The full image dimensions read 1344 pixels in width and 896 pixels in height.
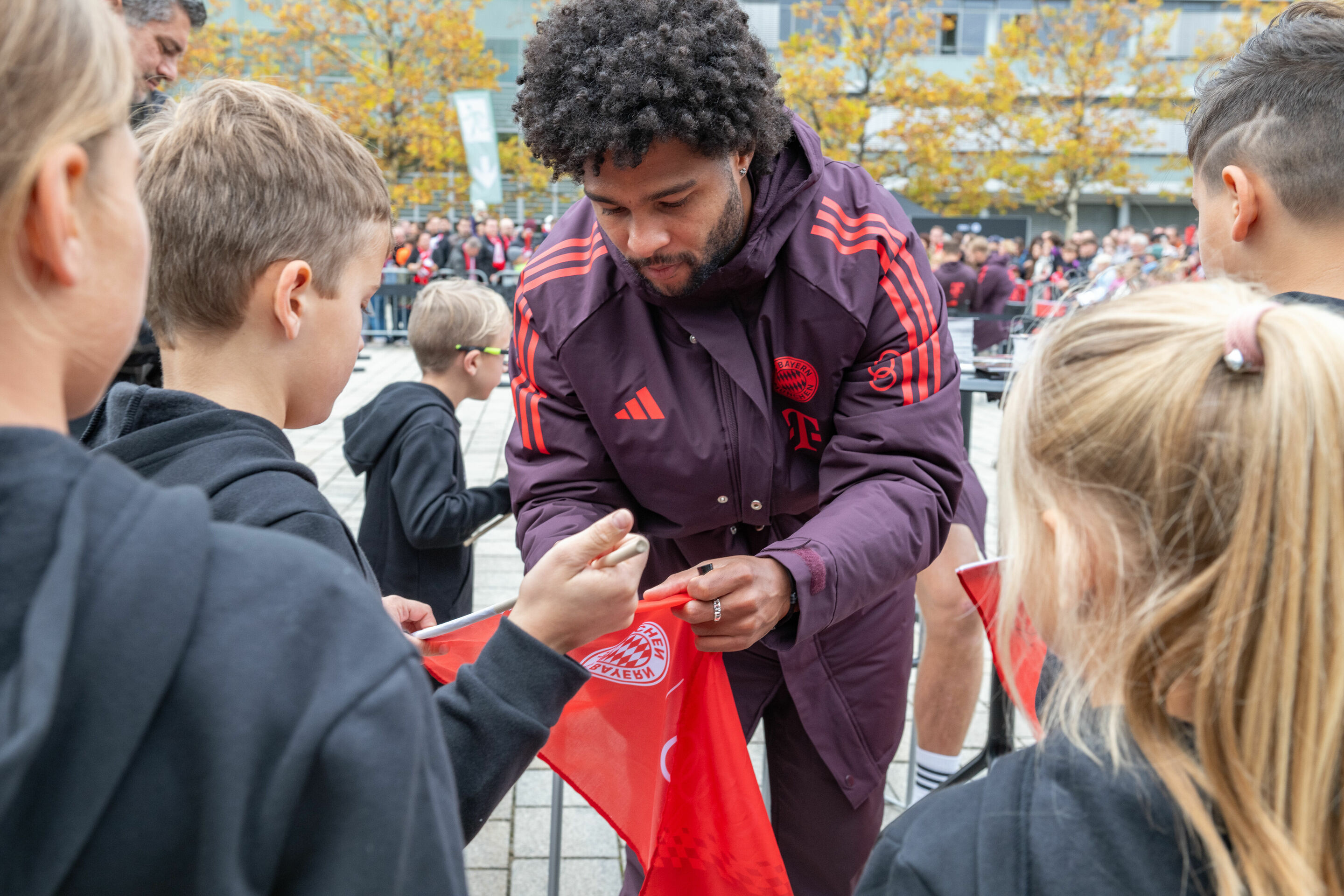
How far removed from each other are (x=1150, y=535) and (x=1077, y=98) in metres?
35.1

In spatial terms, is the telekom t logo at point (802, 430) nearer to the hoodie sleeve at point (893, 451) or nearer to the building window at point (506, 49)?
the hoodie sleeve at point (893, 451)

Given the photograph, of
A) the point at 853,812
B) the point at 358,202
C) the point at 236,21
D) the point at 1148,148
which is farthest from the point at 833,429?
the point at 1148,148

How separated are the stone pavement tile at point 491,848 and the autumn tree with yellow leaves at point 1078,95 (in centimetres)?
3193

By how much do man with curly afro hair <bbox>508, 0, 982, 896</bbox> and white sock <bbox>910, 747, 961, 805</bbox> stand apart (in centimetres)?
91

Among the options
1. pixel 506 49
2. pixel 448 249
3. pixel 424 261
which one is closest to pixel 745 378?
pixel 424 261

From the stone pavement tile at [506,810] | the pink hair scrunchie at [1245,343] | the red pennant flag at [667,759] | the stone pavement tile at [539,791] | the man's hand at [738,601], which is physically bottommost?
the stone pavement tile at [539,791]

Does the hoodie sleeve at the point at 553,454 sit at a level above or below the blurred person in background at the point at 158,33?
below

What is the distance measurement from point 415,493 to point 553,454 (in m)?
0.95

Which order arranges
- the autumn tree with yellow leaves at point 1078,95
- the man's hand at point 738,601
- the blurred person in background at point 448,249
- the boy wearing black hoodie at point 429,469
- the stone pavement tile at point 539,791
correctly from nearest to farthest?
the man's hand at point 738,601
the boy wearing black hoodie at point 429,469
the stone pavement tile at point 539,791
the blurred person in background at point 448,249
the autumn tree with yellow leaves at point 1078,95

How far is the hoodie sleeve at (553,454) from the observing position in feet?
7.91

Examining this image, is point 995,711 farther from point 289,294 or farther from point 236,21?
point 236,21

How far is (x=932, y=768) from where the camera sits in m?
3.44

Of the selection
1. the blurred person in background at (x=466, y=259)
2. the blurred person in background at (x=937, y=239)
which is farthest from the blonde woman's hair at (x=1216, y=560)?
the blurred person in background at (x=466, y=259)

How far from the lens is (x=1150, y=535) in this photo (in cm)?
112
